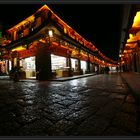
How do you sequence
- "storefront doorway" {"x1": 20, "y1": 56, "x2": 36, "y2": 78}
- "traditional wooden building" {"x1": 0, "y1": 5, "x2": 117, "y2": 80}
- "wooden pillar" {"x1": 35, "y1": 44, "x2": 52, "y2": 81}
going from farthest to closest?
1. "storefront doorway" {"x1": 20, "y1": 56, "x2": 36, "y2": 78}
2. "wooden pillar" {"x1": 35, "y1": 44, "x2": 52, "y2": 81}
3. "traditional wooden building" {"x1": 0, "y1": 5, "x2": 117, "y2": 80}

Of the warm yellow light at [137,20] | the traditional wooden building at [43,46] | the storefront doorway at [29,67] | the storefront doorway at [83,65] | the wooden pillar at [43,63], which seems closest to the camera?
the warm yellow light at [137,20]

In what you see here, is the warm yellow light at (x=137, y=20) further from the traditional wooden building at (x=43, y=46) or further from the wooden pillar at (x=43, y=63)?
the wooden pillar at (x=43, y=63)

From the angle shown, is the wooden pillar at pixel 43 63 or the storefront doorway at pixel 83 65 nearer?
the wooden pillar at pixel 43 63

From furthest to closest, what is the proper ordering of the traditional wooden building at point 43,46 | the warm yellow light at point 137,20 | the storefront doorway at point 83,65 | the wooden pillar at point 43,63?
the storefront doorway at point 83,65
the wooden pillar at point 43,63
the traditional wooden building at point 43,46
the warm yellow light at point 137,20

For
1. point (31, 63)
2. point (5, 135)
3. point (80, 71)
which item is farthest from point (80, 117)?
point (80, 71)

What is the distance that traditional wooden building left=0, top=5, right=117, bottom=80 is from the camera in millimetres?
11633

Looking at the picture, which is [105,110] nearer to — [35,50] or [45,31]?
[45,31]

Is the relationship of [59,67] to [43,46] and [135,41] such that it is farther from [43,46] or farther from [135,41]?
[135,41]

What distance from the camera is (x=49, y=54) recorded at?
14.0 metres

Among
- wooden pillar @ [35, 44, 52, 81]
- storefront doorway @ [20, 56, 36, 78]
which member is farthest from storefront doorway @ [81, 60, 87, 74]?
wooden pillar @ [35, 44, 52, 81]

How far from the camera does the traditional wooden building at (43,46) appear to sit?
1163cm

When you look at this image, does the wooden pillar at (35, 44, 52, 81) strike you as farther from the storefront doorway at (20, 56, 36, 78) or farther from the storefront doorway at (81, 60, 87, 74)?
the storefront doorway at (81, 60, 87, 74)

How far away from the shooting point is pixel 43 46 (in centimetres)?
1363

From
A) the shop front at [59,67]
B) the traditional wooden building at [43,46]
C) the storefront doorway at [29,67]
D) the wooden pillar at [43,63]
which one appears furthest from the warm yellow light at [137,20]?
the storefront doorway at [29,67]
